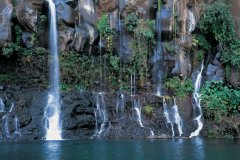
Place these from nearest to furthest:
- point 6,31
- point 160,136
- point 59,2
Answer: point 160,136 < point 6,31 < point 59,2

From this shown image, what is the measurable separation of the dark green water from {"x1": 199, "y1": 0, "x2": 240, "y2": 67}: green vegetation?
892 cm

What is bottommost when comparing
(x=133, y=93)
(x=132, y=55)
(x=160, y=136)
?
(x=160, y=136)

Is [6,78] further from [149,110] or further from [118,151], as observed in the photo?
[118,151]

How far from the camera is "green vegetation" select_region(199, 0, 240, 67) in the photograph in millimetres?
25797

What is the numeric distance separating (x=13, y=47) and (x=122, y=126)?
7269 mm

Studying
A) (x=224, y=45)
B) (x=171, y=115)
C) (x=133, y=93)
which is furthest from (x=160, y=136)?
(x=224, y=45)

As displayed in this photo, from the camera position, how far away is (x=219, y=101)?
24.2m

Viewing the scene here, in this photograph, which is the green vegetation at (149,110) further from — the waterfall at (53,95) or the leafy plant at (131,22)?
Result: the leafy plant at (131,22)

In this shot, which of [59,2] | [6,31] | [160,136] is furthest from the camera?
[59,2]

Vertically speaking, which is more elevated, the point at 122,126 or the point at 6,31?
the point at 6,31

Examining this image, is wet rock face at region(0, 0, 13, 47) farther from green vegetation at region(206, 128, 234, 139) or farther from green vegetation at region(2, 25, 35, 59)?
green vegetation at region(206, 128, 234, 139)

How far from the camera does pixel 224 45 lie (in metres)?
25.9

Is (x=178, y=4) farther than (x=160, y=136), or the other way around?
(x=178, y=4)

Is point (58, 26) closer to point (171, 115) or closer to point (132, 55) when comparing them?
point (132, 55)
